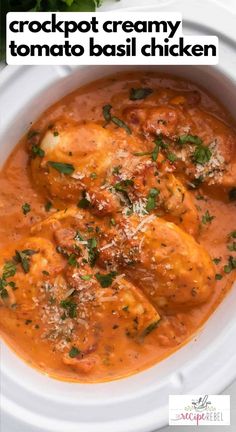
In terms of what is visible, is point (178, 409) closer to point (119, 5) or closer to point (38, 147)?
point (38, 147)

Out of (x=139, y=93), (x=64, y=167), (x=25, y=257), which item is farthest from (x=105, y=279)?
(x=139, y=93)

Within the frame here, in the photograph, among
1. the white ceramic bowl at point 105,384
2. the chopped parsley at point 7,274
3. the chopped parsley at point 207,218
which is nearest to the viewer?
the white ceramic bowl at point 105,384

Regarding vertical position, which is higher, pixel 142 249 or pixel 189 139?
pixel 189 139

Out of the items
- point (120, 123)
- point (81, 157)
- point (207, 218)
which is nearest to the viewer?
point (81, 157)

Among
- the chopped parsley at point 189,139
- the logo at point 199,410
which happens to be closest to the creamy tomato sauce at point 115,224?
the chopped parsley at point 189,139

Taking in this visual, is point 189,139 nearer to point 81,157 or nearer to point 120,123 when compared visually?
point 120,123

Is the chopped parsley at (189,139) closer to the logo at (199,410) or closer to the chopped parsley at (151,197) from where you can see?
the chopped parsley at (151,197)
